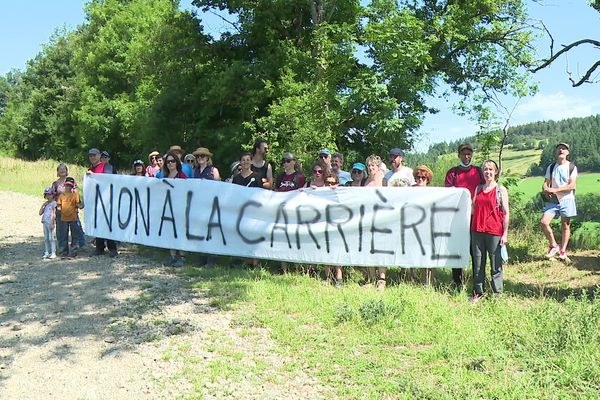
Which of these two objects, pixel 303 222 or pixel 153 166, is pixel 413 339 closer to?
pixel 303 222

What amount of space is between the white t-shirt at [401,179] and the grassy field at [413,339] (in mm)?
1343

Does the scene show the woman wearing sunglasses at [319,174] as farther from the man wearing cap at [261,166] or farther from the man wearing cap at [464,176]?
the man wearing cap at [464,176]

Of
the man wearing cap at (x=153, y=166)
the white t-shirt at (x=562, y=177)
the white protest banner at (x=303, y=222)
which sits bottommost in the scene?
the white protest banner at (x=303, y=222)

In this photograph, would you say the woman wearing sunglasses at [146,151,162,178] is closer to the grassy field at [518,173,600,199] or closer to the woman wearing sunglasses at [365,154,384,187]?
the woman wearing sunglasses at [365,154,384,187]

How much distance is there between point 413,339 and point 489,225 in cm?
206

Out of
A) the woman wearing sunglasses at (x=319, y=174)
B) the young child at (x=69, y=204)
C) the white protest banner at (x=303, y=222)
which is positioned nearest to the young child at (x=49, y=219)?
the young child at (x=69, y=204)

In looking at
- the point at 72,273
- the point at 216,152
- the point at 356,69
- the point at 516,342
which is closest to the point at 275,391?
the point at 516,342

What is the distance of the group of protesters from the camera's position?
22.0 feet

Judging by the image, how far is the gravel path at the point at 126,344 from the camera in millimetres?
4555

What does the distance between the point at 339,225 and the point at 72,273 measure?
4.12m

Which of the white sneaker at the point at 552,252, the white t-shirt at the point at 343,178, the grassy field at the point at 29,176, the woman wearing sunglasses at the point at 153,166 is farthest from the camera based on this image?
the grassy field at the point at 29,176

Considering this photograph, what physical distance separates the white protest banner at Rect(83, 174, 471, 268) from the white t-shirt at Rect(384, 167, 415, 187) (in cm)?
31

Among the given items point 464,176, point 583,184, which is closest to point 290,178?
point 464,176

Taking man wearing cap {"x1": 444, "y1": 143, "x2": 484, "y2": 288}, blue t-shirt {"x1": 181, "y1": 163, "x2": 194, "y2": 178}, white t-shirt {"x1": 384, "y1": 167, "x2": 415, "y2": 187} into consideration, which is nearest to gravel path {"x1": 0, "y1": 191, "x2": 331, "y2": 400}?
blue t-shirt {"x1": 181, "y1": 163, "x2": 194, "y2": 178}
